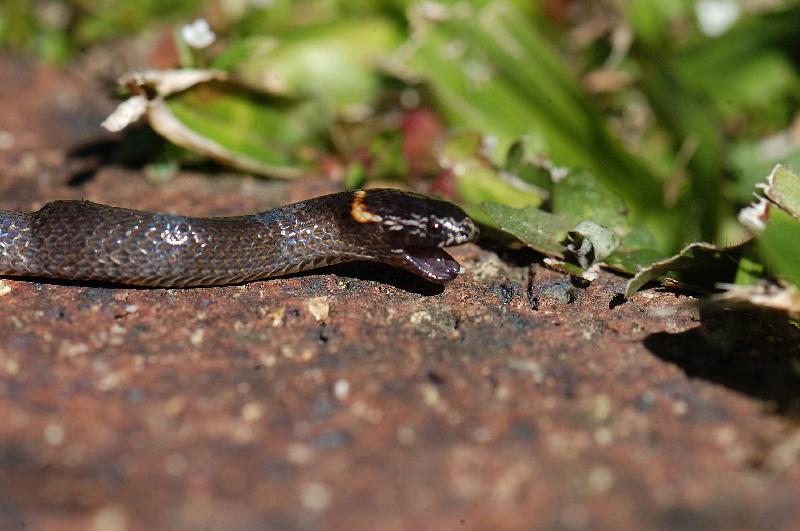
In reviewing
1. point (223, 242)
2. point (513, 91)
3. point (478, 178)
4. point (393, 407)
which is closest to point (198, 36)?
point (223, 242)

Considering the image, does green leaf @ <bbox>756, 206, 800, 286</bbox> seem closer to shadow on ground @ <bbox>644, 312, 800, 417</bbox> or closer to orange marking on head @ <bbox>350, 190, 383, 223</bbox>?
shadow on ground @ <bbox>644, 312, 800, 417</bbox>

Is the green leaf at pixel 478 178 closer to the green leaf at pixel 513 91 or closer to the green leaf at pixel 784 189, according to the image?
the green leaf at pixel 513 91

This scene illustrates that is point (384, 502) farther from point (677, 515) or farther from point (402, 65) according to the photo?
point (402, 65)

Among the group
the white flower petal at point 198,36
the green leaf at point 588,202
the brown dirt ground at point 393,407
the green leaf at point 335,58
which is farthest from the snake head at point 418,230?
the green leaf at point 335,58

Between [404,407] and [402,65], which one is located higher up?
[402,65]

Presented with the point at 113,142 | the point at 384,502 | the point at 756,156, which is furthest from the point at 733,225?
the point at 113,142

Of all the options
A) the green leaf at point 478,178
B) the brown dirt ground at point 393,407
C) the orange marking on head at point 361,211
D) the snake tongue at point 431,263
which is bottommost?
the brown dirt ground at point 393,407
